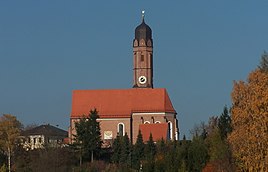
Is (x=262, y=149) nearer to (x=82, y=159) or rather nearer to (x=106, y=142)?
(x=82, y=159)

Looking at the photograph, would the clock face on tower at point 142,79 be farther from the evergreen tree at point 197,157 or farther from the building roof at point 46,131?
the evergreen tree at point 197,157

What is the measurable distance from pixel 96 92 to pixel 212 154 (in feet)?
119

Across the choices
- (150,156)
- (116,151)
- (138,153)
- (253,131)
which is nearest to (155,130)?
(116,151)

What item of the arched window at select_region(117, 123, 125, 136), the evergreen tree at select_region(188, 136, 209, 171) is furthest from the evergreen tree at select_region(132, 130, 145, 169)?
the arched window at select_region(117, 123, 125, 136)

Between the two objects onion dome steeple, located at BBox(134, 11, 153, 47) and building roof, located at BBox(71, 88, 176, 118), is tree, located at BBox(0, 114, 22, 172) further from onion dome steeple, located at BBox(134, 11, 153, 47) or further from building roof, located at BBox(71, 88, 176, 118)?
onion dome steeple, located at BBox(134, 11, 153, 47)

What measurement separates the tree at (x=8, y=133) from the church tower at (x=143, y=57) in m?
30.6

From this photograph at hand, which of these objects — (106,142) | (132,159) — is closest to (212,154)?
(132,159)

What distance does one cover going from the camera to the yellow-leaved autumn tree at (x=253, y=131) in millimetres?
40375

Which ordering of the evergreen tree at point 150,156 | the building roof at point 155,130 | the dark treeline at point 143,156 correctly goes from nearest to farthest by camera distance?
the dark treeline at point 143,156, the evergreen tree at point 150,156, the building roof at point 155,130

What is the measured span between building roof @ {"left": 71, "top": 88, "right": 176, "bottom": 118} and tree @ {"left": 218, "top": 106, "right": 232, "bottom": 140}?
90.2 ft

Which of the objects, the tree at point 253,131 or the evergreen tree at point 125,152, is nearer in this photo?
the tree at point 253,131

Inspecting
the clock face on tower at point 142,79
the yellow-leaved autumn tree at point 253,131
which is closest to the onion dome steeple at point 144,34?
the clock face on tower at point 142,79

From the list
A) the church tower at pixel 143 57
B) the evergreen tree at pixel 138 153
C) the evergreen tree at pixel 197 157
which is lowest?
the evergreen tree at pixel 197 157

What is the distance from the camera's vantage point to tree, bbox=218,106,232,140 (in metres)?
52.9
